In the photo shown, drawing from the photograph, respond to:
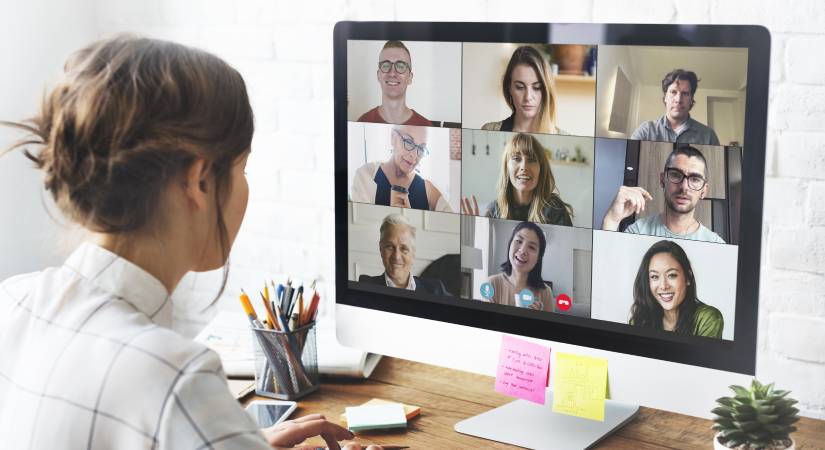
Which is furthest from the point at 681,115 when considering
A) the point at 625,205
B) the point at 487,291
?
the point at 487,291

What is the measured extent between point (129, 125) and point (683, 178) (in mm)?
623

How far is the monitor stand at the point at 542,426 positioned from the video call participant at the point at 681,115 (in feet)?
1.36

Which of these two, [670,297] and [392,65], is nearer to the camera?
[670,297]

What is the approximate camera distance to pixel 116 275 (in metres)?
0.86

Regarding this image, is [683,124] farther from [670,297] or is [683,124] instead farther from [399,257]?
[399,257]

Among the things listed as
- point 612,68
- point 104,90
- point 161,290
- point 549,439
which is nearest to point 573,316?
point 549,439

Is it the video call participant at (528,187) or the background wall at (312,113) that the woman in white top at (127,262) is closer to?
the video call participant at (528,187)

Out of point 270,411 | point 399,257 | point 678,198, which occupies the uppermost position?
point 678,198

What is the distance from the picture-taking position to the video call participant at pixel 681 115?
1053 millimetres

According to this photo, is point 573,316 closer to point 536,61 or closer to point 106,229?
point 536,61

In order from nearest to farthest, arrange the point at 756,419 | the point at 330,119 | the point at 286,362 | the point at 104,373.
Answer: the point at 104,373 → the point at 756,419 → the point at 286,362 → the point at 330,119

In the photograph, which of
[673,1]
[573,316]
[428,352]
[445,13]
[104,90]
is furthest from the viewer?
[445,13]

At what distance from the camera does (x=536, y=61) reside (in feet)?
3.75

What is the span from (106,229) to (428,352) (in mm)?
564
